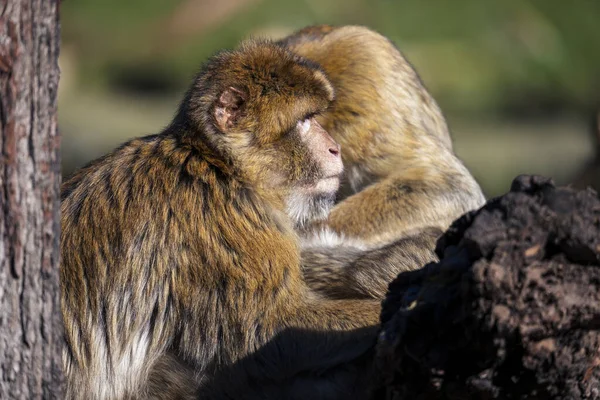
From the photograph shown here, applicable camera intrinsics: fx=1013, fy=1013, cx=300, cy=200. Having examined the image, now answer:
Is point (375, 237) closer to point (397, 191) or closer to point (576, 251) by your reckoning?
point (397, 191)

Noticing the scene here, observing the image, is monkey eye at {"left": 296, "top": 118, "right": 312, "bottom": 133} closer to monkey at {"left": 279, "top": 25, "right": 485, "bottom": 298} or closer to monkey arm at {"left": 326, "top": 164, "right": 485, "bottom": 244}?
monkey at {"left": 279, "top": 25, "right": 485, "bottom": 298}

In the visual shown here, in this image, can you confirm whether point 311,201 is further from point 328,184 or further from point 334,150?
point 334,150

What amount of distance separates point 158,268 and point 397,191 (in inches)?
75.3

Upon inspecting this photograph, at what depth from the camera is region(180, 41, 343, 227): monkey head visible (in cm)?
435

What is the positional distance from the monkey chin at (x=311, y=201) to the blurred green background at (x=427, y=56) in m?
10.4

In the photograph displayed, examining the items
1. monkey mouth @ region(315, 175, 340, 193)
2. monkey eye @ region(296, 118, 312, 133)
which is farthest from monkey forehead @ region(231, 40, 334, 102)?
monkey mouth @ region(315, 175, 340, 193)

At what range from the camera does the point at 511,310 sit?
314cm

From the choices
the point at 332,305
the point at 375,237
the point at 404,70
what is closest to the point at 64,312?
the point at 332,305

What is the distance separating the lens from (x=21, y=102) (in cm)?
307

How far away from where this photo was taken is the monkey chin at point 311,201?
4.54 m

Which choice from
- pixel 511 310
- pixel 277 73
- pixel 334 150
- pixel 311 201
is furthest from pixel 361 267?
pixel 511 310

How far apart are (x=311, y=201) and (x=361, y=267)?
38 centimetres

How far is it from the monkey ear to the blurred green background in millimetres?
10591

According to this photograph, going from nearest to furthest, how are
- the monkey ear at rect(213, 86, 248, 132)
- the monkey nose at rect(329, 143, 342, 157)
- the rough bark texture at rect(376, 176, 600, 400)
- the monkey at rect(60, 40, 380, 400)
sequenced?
the rough bark texture at rect(376, 176, 600, 400) → the monkey at rect(60, 40, 380, 400) → the monkey ear at rect(213, 86, 248, 132) → the monkey nose at rect(329, 143, 342, 157)
